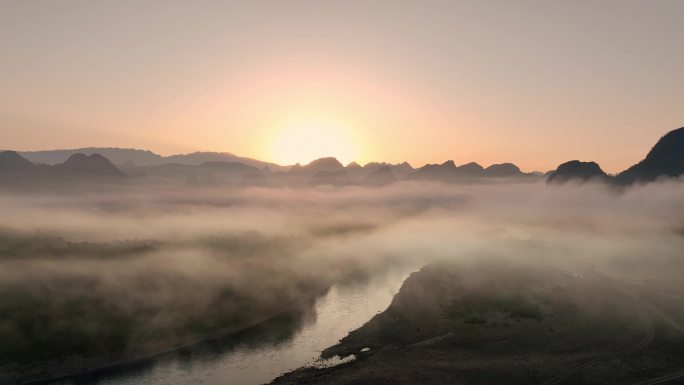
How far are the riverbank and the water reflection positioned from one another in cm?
473

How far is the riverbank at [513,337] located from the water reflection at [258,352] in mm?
4730

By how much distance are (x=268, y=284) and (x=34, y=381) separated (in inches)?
2239

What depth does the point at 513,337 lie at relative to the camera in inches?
3226

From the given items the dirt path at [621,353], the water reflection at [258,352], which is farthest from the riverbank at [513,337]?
the water reflection at [258,352]

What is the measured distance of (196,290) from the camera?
10388 cm

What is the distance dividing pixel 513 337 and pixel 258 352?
51.0 meters

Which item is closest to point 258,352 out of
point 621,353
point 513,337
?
point 513,337

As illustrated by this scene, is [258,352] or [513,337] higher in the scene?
[258,352]

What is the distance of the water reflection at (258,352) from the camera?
220ft

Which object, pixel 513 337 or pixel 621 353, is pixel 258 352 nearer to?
pixel 513 337

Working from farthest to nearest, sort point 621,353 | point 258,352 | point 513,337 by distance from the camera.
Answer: point 513,337
point 258,352
point 621,353

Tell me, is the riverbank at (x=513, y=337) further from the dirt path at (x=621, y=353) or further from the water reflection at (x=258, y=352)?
the water reflection at (x=258, y=352)

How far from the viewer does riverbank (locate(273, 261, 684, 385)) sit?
66250 millimetres

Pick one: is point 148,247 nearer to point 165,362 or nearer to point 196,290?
point 196,290
